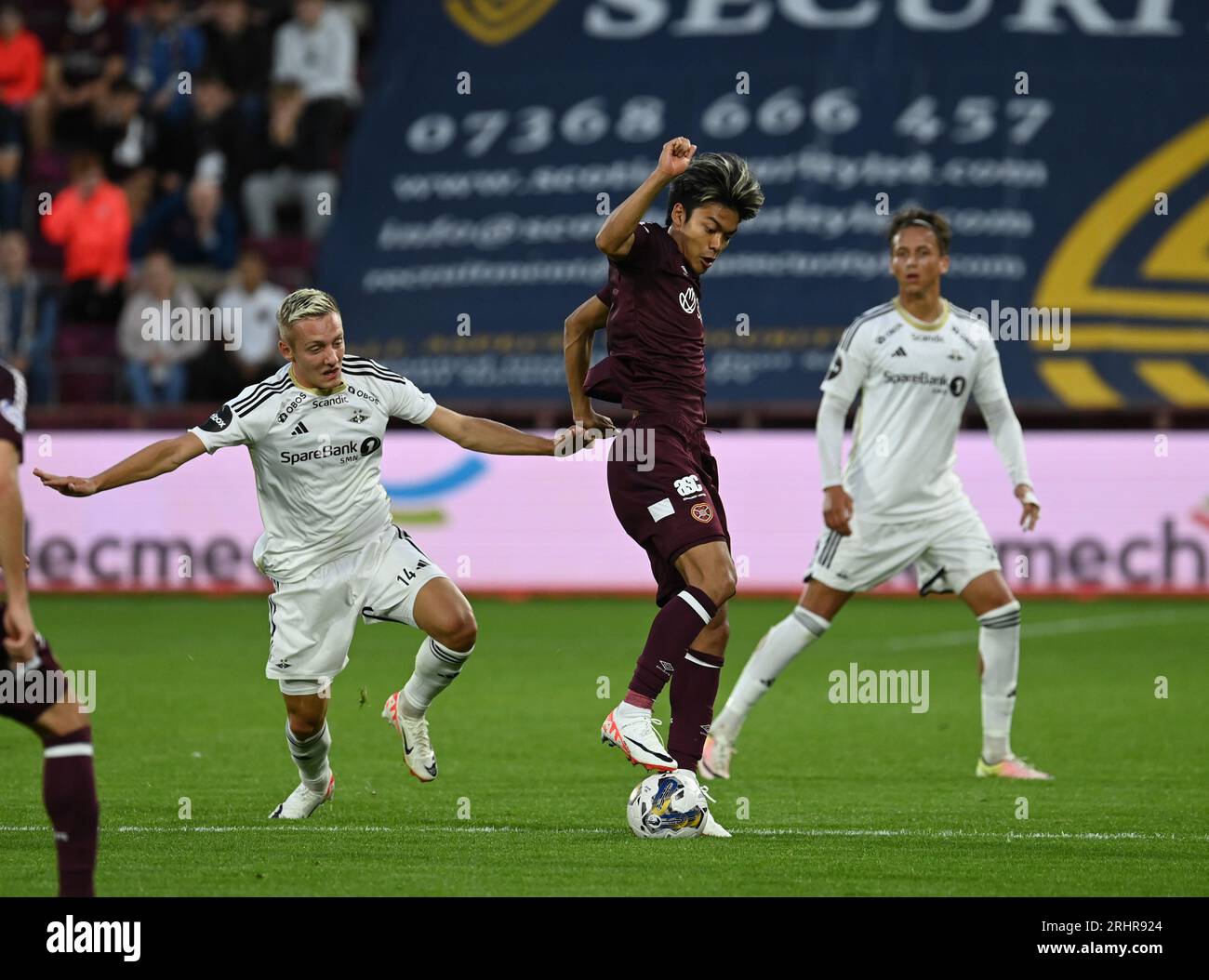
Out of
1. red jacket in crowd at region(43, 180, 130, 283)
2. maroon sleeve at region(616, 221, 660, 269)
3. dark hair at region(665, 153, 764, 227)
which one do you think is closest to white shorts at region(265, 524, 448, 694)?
maroon sleeve at region(616, 221, 660, 269)

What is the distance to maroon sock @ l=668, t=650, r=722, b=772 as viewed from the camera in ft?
24.7

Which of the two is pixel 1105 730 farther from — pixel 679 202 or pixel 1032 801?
pixel 679 202

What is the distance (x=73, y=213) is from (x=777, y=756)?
13295 mm

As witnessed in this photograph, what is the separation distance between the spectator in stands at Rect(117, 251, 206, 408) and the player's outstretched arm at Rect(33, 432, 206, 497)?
12.8 m

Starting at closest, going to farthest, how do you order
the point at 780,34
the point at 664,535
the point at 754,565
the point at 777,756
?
the point at 664,535 → the point at 777,756 → the point at 754,565 → the point at 780,34

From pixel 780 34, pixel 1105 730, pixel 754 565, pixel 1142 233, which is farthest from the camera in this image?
pixel 780 34

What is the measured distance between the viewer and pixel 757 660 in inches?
376

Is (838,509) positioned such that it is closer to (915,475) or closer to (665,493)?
(915,475)

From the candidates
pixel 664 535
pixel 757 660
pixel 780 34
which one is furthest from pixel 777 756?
pixel 780 34

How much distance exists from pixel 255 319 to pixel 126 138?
3.89m

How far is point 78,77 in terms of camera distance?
23.7m

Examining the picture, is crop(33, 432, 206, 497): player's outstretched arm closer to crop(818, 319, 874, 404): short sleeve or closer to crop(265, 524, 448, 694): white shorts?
crop(265, 524, 448, 694): white shorts

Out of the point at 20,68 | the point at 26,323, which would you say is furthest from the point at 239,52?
the point at 26,323

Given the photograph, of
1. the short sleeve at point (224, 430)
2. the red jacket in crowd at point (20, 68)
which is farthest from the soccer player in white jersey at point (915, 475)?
the red jacket in crowd at point (20, 68)
